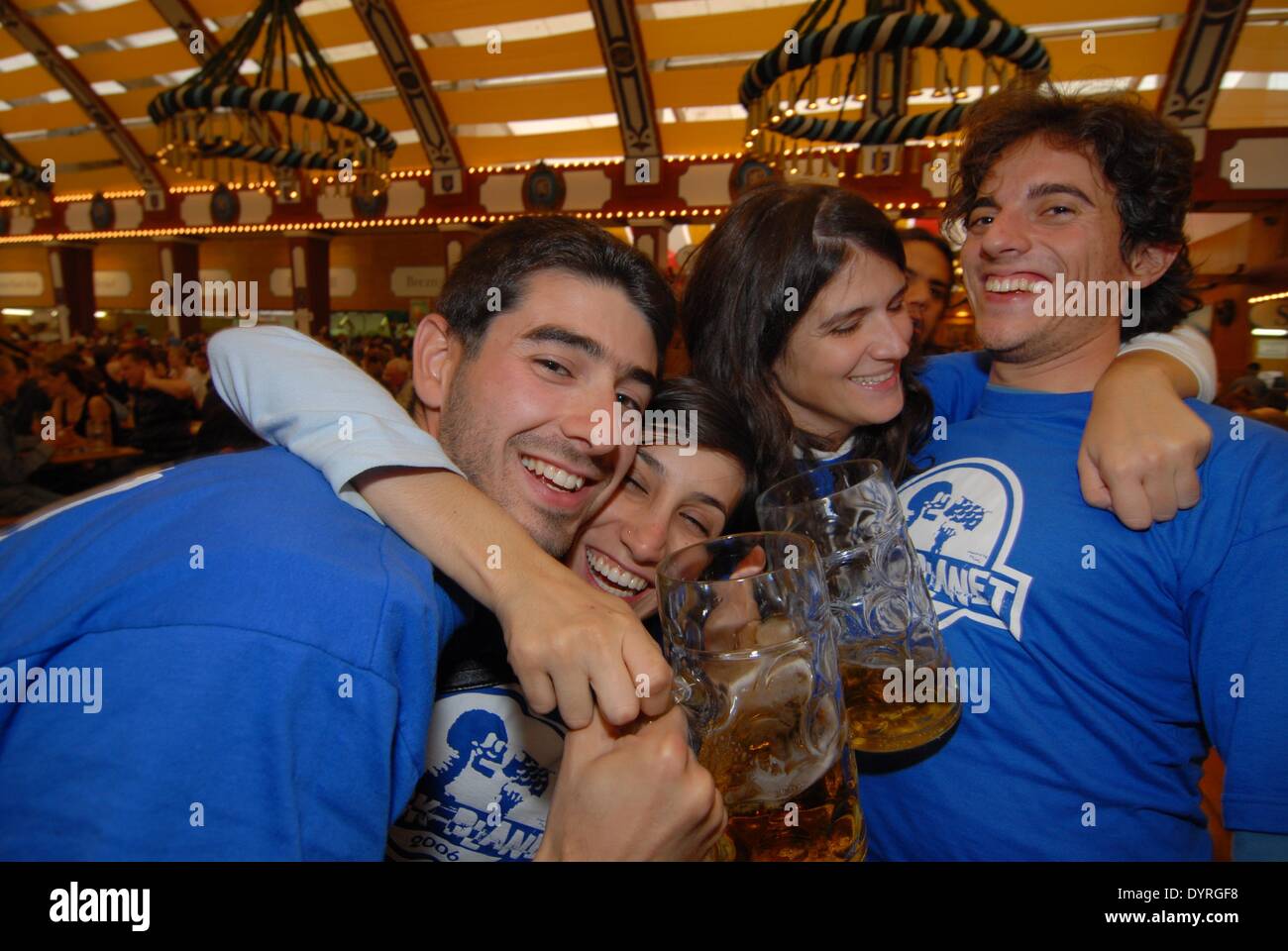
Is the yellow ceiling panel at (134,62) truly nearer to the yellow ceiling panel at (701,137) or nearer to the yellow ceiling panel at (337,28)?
the yellow ceiling panel at (337,28)

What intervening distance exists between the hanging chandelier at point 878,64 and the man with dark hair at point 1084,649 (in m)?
2.00

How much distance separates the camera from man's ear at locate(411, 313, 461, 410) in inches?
50.3

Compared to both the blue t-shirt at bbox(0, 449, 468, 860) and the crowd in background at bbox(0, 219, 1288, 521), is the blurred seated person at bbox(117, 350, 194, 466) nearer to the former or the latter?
the crowd in background at bbox(0, 219, 1288, 521)

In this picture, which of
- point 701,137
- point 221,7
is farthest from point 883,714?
point 221,7

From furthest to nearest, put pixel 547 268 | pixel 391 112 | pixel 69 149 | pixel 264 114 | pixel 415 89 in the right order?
1. pixel 69 149
2. pixel 391 112
3. pixel 415 89
4. pixel 264 114
5. pixel 547 268

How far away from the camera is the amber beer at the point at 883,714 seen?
89cm

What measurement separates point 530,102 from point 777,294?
10383 millimetres

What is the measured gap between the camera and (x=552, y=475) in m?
1.15

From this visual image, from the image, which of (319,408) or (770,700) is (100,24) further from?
(770,700)
